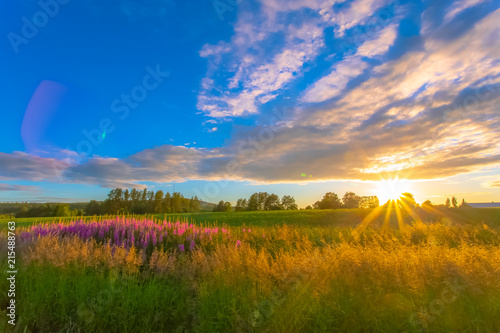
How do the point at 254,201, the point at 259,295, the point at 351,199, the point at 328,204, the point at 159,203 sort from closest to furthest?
the point at 259,295, the point at 159,203, the point at 328,204, the point at 254,201, the point at 351,199

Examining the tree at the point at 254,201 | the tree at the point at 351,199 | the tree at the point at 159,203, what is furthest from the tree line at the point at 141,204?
the tree at the point at 351,199

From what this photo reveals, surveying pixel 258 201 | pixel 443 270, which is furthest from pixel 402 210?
pixel 258 201

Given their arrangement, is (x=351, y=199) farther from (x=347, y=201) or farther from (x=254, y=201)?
(x=254, y=201)

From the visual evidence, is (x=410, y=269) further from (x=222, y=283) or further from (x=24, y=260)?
(x=24, y=260)

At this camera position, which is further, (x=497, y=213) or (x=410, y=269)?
(x=497, y=213)

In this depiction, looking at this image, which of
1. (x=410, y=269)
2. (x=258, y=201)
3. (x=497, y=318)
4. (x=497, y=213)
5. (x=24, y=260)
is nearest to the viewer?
(x=497, y=318)

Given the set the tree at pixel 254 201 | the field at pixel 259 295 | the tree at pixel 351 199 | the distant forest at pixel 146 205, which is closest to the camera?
the field at pixel 259 295

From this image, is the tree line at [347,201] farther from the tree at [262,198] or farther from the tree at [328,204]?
the tree at [262,198]

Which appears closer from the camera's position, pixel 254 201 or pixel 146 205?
pixel 146 205

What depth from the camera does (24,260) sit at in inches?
216

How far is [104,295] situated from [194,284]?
4.64 feet

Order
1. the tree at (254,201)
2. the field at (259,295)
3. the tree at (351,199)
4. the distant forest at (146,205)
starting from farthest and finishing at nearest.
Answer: the tree at (351,199), the tree at (254,201), the distant forest at (146,205), the field at (259,295)

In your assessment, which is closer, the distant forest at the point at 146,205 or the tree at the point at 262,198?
the distant forest at the point at 146,205

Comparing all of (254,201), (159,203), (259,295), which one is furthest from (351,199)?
(259,295)
